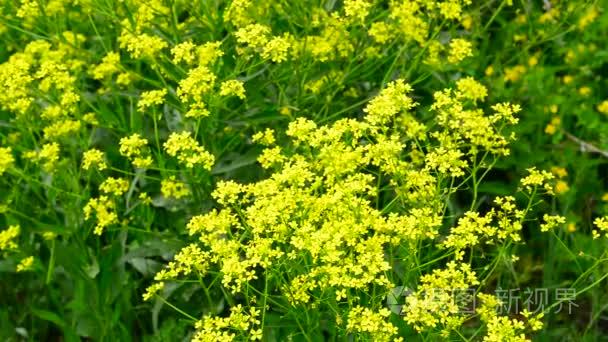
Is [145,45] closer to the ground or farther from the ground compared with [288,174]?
farther from the ground

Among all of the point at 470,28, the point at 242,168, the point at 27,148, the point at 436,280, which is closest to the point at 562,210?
the point at 470,28

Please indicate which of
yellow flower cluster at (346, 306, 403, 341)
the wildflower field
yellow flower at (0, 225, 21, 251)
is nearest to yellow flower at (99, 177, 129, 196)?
the wildflower field

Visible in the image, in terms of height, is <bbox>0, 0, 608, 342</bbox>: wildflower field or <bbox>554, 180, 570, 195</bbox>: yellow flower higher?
<bbox>0, 0, 608, 342</bbox>: wildflower field

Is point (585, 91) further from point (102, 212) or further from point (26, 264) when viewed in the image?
point (26, 264)

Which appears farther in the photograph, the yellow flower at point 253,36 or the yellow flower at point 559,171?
the yellow flower at point 559,171

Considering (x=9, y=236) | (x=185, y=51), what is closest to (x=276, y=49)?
(x=185, y=51)

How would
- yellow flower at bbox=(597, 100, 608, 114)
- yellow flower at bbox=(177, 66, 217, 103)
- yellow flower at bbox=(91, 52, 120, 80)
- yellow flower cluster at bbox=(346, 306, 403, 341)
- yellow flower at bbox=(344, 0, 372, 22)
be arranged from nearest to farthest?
yellow flower cluster at bbox=(346, 306, 403, 341) → yellow flower at bbox=(177, 66, 217, 103) → yellow flower at bbox=(344, 0, 372, 22) → yellow flower at bbox=(91, 52, 120, 80) → yellow flower at bbox=(597, 100, 608, 114)

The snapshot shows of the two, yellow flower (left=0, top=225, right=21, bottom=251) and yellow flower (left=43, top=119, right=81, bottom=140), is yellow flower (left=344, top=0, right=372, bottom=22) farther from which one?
yellow flower (left=0, top=225, right=21, bottom=251)

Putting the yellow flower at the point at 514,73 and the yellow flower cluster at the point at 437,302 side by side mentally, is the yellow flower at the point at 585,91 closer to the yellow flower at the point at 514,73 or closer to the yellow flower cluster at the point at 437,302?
the yellow flower at the point at 514,73

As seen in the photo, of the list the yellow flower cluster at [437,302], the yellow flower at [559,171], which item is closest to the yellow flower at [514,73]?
the yellow flower at [559,171]
